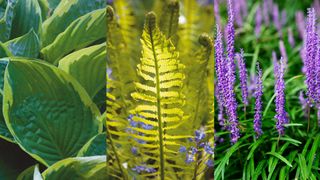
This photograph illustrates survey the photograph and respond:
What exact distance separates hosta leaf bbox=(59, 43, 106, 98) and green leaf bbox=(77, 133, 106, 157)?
0.66 feet

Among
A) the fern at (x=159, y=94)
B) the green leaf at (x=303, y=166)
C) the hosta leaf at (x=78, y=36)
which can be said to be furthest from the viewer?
the green leaf at (x=303, y=166)

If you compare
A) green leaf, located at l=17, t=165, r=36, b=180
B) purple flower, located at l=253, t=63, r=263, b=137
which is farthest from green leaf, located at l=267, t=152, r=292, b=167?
green leaf, located at l=17, t=165, r=36, b=180

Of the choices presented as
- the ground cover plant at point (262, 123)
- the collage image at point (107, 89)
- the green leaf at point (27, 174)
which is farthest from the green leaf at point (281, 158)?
the green leaf at point (27, 174)

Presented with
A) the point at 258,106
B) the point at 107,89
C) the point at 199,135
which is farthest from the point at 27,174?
the point at 258,106

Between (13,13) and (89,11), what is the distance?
0.99 feet

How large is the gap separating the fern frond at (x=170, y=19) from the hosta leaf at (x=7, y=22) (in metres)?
0.61

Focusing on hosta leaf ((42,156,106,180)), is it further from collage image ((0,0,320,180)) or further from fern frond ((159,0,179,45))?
fern frond ((159,0,179,45))

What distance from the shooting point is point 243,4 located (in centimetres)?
427

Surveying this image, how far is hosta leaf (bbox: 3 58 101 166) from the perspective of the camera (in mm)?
2064

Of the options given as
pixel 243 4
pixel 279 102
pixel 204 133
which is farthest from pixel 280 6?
pixel 204 133

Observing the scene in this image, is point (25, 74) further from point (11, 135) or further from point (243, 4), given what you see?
point (243, 4)

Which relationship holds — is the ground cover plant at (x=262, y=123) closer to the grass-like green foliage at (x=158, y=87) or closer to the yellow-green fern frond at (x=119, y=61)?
the grass-like green foliage at (x=158, y=87)

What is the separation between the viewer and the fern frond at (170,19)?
77.4 inches

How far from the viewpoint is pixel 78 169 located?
6.98 ft
